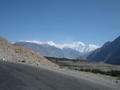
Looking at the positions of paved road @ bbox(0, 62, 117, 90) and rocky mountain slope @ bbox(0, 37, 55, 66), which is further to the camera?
rocky mountain slope @ bbox(0, 37, 55, 66)

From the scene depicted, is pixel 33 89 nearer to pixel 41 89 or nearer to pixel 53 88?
pixel 41 89

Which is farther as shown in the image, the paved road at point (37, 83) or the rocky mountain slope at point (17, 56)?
the rocky mountain slope at point (17, 56)

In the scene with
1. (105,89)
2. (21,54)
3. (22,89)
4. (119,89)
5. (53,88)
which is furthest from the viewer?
(21,54)

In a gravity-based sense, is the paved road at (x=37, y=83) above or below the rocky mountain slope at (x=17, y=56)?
below

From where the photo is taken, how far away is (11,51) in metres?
42.8

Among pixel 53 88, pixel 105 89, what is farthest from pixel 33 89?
pixel 105 89

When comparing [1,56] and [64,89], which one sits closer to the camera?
[64,89]

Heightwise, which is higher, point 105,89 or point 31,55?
point 31,55

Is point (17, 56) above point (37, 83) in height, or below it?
above

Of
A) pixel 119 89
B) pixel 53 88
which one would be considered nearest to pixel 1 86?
pixel 53 88

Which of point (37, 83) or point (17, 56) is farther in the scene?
point (17, 56)

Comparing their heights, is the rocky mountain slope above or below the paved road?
above

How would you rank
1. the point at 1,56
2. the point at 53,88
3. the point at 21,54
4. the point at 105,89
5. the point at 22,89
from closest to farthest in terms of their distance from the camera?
the point at 22,89
the point at 53,88
the point at 105,89
the point at 1,56
the point at 21,54

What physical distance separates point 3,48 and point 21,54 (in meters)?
4.36
